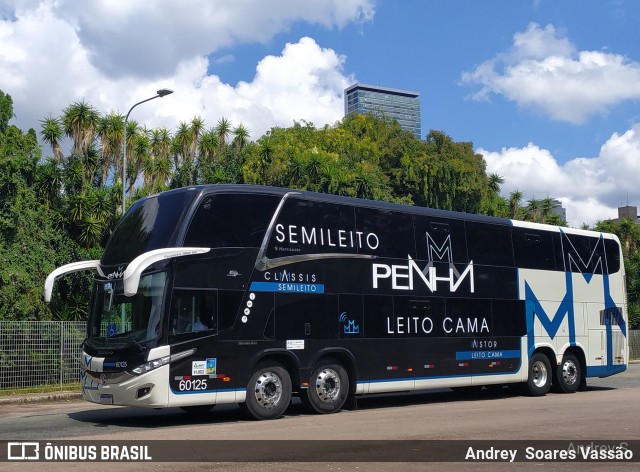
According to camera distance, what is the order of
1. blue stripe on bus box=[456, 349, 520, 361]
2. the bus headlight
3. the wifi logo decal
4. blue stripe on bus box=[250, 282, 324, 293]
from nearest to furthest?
the bus headlight
blue stripe on bus box=[250, 282, 324, 293]
the wifi logo decal
blue stripe on bus box=[456, 349, 520, 361]

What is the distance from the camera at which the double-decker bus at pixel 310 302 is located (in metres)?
13.5

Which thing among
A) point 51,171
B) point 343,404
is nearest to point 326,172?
point 51,171

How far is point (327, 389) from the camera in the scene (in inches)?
609

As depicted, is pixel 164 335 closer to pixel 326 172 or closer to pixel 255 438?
pixel 255 438

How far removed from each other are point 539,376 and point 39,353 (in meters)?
13.3

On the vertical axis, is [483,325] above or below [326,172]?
below

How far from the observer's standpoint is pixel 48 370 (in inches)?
882

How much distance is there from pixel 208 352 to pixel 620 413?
7516mm

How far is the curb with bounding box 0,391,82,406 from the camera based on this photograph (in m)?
19.9

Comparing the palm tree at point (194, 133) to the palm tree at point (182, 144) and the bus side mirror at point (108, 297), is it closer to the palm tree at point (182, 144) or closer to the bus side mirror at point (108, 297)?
the palm tree at point (182, 144)

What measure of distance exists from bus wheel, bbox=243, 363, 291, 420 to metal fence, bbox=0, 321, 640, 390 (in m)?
9.10

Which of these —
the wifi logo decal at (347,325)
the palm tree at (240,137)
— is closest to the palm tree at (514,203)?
the palm tree at (240,137)

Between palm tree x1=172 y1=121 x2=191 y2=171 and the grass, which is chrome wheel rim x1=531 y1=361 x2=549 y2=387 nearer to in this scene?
the grass

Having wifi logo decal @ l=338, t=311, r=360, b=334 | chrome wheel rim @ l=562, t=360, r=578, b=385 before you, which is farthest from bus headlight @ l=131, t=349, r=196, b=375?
chrome wheel rim @ l=562, t=360, r=578, b=385
